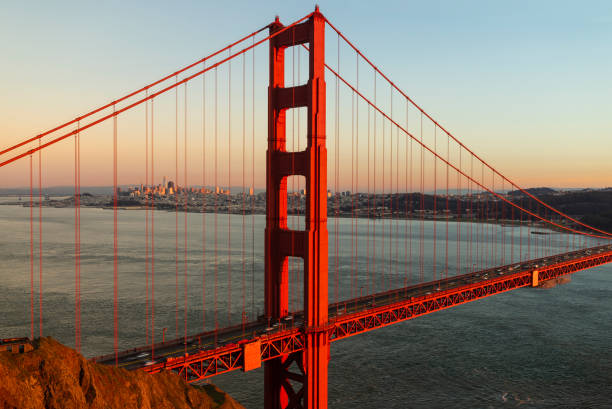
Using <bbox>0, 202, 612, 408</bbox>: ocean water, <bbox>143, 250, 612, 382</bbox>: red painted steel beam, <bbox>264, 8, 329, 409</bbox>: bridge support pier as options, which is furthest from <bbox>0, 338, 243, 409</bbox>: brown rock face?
<bbox>0, 202, 612, 408</bbox>: ocean water

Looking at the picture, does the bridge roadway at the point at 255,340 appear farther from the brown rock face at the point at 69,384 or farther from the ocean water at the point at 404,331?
the ocean water at the point at 404,331

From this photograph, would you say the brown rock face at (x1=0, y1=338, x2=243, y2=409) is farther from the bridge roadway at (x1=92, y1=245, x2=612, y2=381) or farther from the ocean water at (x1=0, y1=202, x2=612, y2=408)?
the ocean water at (x1=0, y1=202, x2=612, y2=408)

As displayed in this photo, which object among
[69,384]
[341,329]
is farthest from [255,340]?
[69,384]

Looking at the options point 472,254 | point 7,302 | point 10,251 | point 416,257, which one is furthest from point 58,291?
point 472,254

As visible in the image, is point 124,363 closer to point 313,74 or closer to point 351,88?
point 313,74

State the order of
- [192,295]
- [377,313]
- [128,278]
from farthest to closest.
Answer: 1. [128,278]
2. [192,295]
3. [377,313]

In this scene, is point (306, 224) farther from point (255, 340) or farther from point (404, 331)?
point (404, 331)
